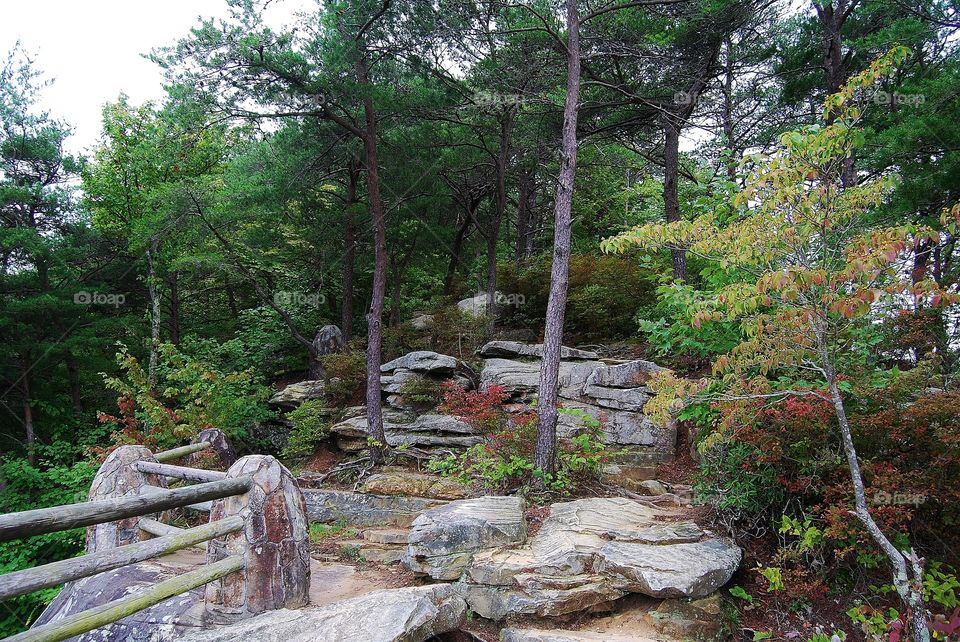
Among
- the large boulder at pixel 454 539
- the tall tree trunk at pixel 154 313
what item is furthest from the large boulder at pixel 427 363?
the large boulder at pixel 454 539

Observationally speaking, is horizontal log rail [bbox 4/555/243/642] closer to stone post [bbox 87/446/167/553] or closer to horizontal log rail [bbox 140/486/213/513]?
horizontal log rail [bbox 140/486/213/513]

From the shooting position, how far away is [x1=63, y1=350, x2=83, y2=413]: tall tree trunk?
13750 mm

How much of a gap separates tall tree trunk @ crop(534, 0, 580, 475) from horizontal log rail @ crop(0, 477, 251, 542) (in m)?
4.31

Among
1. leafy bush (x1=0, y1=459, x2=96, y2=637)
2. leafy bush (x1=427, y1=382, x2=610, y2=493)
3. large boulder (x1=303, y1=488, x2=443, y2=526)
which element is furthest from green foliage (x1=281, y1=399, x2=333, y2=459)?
leafy bush (x1=427, y1=382, x2=610, y2=493)

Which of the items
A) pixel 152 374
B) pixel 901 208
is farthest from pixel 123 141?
pixel 901 208

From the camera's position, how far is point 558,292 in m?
7.07

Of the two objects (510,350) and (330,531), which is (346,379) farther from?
(330,531)

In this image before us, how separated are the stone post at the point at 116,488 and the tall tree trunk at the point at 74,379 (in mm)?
11896

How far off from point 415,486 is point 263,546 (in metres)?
5.41

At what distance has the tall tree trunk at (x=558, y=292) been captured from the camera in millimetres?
6898

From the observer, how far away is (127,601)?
266 centimetres

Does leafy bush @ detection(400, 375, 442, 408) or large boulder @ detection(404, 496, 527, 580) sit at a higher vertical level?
leafy bush @ detection(400, 375, 442, 408)

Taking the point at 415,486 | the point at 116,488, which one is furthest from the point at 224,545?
the point at 415,486

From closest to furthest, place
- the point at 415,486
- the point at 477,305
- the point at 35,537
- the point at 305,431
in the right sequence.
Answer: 1. the point at 415,486
2. the point at 35,537
3. the point at 305,431
4. the point at 477,305
